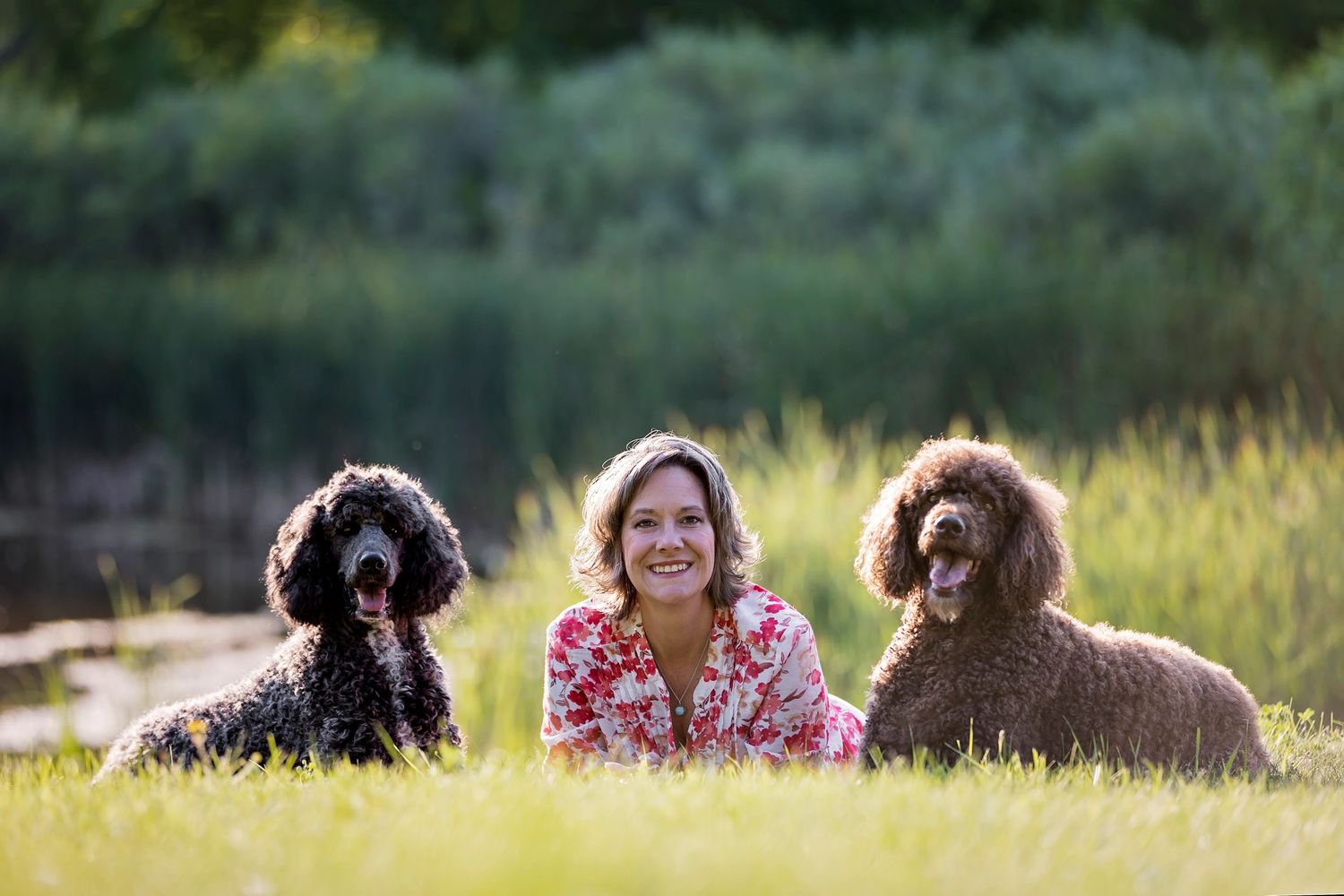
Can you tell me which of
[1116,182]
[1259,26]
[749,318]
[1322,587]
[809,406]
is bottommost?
[1322,587]

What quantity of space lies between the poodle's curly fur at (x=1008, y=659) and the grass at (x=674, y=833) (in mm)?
265

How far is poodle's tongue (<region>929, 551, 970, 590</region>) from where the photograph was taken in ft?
14.2

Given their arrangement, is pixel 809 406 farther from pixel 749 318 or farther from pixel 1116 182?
pixel 1116 182

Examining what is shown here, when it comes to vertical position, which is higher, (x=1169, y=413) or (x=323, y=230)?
(x=323, y=230)

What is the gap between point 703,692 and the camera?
4844 millimetres

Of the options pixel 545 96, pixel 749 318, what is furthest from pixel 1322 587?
pixel 545 96

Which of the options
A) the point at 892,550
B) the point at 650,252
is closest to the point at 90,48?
the point at 650,252

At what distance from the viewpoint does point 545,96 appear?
2511cm

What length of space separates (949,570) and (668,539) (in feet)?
2.78

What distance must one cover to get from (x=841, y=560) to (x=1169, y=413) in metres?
5.82

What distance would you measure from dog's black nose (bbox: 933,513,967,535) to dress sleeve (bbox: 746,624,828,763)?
2.43ft

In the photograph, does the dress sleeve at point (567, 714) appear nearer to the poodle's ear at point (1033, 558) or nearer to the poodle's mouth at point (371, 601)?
the poodle's mouth at point (371, 601)

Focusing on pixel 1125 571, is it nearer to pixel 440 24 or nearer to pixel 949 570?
pixel 949 570

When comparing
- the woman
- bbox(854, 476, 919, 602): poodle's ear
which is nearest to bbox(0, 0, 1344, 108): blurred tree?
the woman
